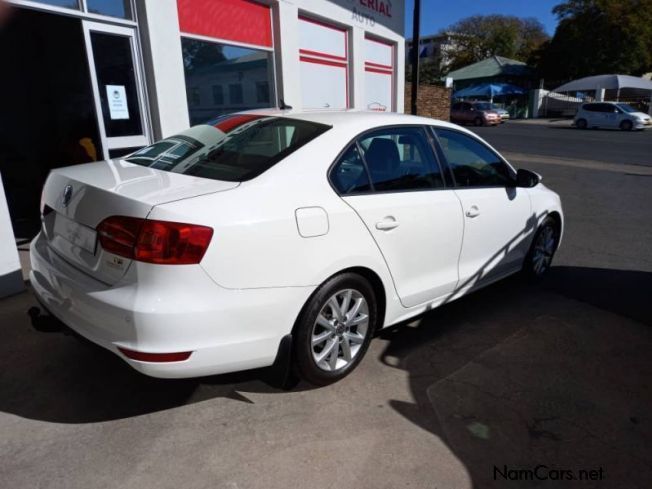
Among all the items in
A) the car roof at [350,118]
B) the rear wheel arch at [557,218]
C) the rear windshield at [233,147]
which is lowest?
the rear wheel arch at [557,218]

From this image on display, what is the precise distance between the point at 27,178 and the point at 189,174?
6.40m

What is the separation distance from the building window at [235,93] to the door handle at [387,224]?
16.8ft

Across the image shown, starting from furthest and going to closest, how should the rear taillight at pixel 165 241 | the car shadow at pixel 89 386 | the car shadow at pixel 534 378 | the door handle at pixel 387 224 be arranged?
the door handle at pixel 387 224, the car shadow at pixel 89 386, the car shadow at pixel 534 378, the rear taillight at pixel 165 241

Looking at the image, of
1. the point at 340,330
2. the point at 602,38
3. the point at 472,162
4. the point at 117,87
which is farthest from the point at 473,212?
the point at 602,38

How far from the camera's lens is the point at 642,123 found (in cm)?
2659

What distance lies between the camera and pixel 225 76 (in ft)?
23.4

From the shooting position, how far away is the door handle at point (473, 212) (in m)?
3.52

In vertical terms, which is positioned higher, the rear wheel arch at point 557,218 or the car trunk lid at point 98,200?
the car trunk lid at point 98,200

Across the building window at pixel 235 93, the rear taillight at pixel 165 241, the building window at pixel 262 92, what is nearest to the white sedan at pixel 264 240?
the rear taillight at pixel 165 241

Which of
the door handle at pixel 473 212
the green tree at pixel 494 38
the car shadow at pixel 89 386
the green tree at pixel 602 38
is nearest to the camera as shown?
the car shadow at pixel 89 386

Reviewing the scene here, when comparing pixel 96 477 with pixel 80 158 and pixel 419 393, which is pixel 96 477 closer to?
pixel 419 393

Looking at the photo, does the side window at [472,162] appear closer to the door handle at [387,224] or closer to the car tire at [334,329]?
the door handle at [387,224]

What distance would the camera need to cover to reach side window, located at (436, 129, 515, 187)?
361 cm

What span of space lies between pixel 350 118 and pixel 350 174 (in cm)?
46
